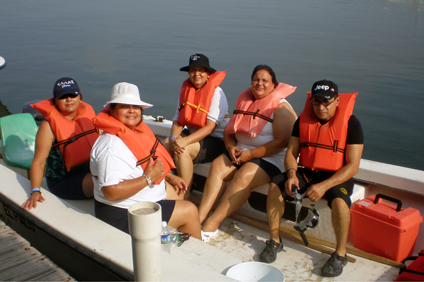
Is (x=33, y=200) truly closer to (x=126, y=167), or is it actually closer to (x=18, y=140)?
(x=126, y=167)

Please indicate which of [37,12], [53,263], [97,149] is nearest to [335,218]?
[97,149]

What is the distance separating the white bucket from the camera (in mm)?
2225

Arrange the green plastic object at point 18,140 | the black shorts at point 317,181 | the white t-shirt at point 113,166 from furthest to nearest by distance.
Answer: the green plastic object at point 18,140, the black shorts at point 317,181, the white t-shirt at point 113,166

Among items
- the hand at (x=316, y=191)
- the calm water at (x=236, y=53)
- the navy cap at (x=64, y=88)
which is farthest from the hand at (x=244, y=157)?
the calm water at (x=236, y=53)

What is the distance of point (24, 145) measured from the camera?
11.6 ft

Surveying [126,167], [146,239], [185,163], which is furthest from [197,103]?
[146,239]

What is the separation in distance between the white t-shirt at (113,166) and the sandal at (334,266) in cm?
119

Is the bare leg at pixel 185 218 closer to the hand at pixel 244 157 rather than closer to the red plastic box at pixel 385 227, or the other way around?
the hand at pixel 244 157

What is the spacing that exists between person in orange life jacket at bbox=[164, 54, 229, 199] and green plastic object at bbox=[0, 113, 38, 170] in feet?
4.21

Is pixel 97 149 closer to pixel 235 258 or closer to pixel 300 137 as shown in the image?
pixel 235 258

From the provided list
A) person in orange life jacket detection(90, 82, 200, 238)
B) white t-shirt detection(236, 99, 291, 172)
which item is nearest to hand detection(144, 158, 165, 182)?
person in orange life jacket detection(90, 82, 200, 238)

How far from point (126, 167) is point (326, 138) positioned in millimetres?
1319

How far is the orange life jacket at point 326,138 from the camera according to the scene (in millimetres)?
2502

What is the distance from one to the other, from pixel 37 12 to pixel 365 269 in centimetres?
2342
